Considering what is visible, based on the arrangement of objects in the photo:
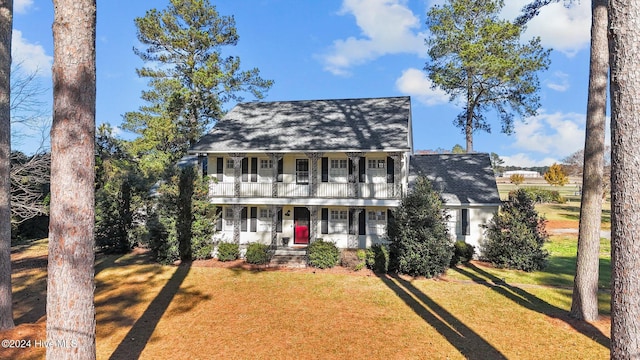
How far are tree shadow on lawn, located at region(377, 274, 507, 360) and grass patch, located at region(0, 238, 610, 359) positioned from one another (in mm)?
32

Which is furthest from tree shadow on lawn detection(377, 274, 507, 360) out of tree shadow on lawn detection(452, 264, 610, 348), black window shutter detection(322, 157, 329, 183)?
black window shutter detection(322, 157, 329, 183)

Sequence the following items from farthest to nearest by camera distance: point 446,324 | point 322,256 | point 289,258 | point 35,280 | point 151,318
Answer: point 289,258 < point 322,256 < point 35,280 < point 151,318 < point 446,324

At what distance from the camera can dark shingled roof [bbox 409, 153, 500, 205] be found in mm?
19016

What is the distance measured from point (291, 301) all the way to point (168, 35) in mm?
23954

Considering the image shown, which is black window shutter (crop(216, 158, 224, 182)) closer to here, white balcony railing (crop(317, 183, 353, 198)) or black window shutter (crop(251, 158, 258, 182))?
black window shutter (crop(251, 158, 258, 182))

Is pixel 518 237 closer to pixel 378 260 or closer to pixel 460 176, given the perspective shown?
pixel 460 176

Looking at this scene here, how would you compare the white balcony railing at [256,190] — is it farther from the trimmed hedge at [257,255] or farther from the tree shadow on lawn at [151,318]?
the tree shadow on lawn at [151,318]

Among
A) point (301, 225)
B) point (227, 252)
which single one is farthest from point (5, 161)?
point (301, 225)

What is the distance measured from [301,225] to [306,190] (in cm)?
238

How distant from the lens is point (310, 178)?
1931 cm

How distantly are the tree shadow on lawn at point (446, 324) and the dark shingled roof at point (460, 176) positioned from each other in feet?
22.5

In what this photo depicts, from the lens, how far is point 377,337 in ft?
28.4

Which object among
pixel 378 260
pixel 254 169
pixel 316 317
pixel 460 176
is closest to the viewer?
pixel 316 317

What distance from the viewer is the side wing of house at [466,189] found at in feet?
61.3
